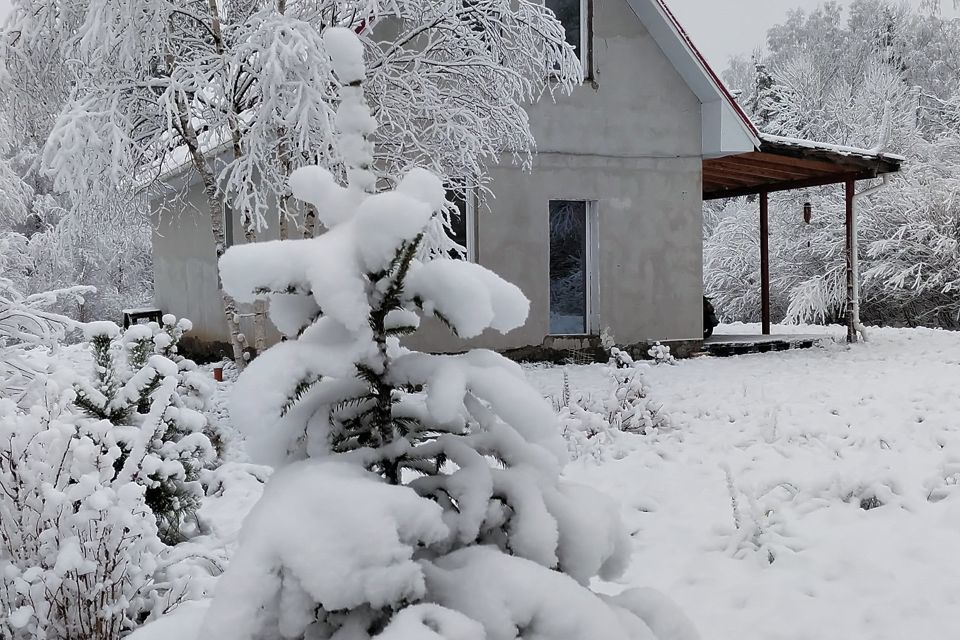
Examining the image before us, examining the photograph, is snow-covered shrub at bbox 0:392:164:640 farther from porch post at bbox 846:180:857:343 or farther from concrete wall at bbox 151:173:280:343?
porch post at bbox 846:180:857:343

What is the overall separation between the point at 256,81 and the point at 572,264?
17.0 feet

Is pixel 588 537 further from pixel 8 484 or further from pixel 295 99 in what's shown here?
pixel 295 99

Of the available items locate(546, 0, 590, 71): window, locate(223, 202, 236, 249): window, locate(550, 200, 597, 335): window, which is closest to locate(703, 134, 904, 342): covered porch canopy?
locate(550, 200, 597, 335): window

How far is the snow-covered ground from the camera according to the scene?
2.91 m

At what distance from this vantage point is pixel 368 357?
4.73ft

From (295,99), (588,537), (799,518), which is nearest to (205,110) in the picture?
(295,99)

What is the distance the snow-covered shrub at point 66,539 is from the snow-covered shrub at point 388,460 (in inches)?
47.9

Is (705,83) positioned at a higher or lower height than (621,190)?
higher

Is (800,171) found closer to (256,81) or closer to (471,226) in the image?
(471,226)

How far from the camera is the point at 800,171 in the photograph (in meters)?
12.0

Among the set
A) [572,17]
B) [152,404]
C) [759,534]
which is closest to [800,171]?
[572,17]

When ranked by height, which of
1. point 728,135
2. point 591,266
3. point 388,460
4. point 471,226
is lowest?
point 388,460

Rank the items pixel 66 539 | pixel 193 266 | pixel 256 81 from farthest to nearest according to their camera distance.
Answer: pixel 193 266, pixel 256 81, pixel 66 539

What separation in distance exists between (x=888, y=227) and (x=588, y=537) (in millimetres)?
18358
